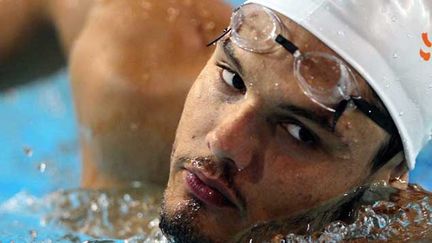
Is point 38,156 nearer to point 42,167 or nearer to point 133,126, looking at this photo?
point 42,167

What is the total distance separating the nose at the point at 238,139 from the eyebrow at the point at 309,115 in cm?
5

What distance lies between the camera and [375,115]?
1.32m

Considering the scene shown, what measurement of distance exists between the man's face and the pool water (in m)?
0.36

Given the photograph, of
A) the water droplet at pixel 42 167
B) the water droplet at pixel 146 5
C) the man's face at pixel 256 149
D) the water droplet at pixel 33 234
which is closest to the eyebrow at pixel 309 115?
the man's face at pixel 256 149

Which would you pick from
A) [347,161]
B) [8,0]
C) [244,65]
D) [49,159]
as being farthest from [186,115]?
[49,159]

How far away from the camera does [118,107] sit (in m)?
1.73

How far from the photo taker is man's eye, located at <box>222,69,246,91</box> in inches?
53.5

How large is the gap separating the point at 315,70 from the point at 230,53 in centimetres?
15

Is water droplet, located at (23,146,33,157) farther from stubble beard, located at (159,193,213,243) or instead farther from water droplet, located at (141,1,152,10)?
stubble beard, located at (159,193,213,243)

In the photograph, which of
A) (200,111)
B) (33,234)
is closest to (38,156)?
(33,234)

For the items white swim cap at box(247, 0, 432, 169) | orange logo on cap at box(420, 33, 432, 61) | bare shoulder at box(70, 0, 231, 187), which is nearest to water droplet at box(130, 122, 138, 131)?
bare shoulder at box(70, 0, 231, 187)

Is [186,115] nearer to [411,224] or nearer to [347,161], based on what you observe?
[347,161]

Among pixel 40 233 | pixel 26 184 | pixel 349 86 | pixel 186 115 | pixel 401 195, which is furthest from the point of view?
pixel 26 184

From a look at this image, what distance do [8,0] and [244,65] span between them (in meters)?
0.69
